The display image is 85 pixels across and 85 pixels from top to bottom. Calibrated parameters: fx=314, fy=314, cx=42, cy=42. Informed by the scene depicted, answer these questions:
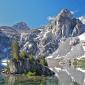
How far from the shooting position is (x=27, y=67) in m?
174

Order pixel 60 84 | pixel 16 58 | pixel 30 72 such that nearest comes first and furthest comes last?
pixel 60 84
pixel 30 72
pixel 16 58

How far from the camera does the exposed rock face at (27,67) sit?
171m

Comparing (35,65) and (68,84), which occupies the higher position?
(35,65)

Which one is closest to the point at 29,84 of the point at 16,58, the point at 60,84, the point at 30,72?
the point at 60,84

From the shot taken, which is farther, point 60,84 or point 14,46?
point 14,46

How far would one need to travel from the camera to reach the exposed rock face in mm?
170625

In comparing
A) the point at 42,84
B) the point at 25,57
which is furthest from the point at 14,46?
the point at 42,84

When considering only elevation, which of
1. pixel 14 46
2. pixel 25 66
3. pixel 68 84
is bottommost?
pixel 68 84

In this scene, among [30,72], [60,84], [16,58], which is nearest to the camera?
[60,84]

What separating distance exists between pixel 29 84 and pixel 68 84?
44.2 feet

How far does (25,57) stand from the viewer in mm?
180375

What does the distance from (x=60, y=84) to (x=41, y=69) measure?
64.3 m

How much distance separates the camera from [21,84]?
355 feet

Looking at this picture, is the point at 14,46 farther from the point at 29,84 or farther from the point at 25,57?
the point at 29,84
